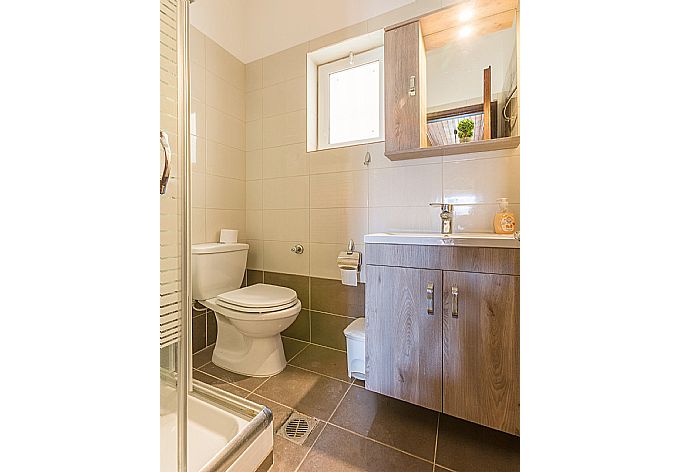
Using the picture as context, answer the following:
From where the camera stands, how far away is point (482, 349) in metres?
1.07

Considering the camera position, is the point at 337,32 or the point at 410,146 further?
the point at 337,32

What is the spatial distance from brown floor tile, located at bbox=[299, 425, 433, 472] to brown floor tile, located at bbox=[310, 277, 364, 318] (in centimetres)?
76

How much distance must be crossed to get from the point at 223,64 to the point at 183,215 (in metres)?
1.97

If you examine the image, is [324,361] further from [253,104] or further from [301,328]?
[253,104]

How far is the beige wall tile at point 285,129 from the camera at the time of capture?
6.65ft

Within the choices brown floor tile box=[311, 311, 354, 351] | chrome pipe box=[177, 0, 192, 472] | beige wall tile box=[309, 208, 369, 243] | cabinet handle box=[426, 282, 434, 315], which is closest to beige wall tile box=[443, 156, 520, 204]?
beige wall tile box=[309, 208, 369, 243]

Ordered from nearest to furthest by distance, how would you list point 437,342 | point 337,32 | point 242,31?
1. point 437,342
2. point 337,32
3. point 242,31

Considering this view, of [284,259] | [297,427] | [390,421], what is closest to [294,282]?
[284,259]
